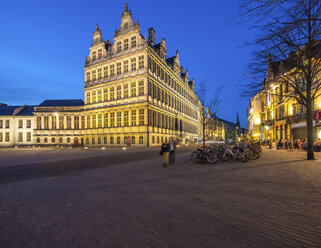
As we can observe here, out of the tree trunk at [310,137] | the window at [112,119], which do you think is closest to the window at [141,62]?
the window at [112,119]

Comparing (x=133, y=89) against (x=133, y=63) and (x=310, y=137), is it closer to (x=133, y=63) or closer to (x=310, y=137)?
(x=133, y=63)

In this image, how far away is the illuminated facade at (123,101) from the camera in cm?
3741

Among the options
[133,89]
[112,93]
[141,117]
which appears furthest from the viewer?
[112,93]

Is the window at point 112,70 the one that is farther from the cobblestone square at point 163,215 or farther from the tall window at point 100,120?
the cobblestone square at point 163,215

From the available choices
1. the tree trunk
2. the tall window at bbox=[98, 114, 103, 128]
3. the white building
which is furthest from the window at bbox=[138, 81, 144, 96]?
the white building

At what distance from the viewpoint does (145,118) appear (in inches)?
1428

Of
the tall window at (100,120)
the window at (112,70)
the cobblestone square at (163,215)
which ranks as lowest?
the cobblestone square at (163,215)

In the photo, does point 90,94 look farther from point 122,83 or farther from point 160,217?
point 160,217

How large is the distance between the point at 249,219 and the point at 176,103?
49.8 m

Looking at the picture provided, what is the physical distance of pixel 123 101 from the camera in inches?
1565

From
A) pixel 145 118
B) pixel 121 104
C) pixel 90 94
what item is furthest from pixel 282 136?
pixel 90 94

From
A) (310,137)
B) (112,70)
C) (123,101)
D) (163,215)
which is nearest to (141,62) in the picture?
(112,70)

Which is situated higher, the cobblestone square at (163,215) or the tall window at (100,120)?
the tall window at (100,120)

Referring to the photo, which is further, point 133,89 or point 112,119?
point 112,119
